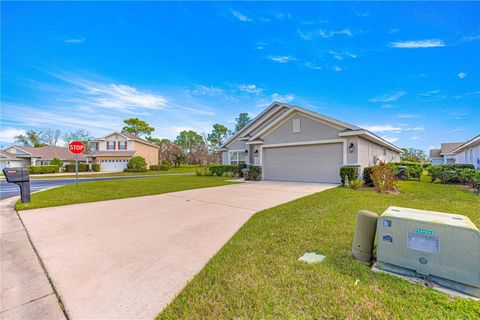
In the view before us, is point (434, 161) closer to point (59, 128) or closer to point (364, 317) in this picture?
point (364, 317)

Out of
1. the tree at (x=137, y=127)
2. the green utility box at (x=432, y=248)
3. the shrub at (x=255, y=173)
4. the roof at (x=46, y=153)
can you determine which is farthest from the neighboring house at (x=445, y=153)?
the roof at (x=46, y=153)

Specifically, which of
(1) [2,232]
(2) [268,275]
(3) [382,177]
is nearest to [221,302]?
(2) [268,275]

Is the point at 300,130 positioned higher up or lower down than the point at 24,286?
higher up

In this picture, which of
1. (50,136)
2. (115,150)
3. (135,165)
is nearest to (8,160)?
(50,136)

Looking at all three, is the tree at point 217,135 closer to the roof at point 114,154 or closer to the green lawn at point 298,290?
the roof at point 114,154

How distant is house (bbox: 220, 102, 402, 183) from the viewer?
1120 cm

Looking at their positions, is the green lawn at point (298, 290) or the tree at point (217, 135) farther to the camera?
the tree at point (217, 135)

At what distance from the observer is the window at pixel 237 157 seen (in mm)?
19489

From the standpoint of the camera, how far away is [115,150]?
34.2 m

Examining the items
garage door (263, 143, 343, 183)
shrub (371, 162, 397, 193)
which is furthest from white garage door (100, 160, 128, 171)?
shrub (371, 162, 397, 193)

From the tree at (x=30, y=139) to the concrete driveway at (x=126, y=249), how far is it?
5511 cm

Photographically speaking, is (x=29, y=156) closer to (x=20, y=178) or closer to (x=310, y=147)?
(x=20, y=178)

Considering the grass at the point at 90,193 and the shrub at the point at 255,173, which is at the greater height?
the shrub at the point at 255,173

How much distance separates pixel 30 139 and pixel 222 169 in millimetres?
51056
